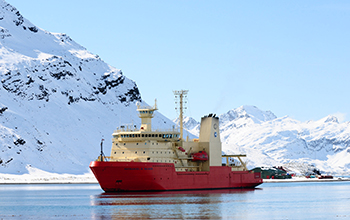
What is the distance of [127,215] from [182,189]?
29.5m

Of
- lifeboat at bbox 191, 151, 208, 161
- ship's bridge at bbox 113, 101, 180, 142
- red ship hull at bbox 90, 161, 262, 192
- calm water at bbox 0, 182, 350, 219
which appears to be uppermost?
ship's bridge at bbox 113, 101, 180, 142

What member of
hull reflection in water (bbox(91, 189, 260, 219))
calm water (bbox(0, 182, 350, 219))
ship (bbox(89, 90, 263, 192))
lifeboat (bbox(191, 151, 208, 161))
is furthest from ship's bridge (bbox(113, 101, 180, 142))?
calm water (bbox(0, 182, 350, 219))

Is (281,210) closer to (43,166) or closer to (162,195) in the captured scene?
(162,195)

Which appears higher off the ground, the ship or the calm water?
the ship

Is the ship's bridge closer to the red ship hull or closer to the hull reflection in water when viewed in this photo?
the red ship hull

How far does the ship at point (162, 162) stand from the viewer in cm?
7450

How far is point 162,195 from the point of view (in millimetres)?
71438

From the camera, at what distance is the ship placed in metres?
74.5

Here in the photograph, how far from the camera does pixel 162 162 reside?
7819cm

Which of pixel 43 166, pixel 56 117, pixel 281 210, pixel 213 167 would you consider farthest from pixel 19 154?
pixel 281 210

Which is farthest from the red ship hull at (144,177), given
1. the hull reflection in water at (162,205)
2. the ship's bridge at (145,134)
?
the ship's bridge at (145,134)

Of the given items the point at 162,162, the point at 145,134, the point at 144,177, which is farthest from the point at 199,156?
the point at 144,177

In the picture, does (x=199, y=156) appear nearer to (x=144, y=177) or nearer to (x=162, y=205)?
(x=144, y=177)

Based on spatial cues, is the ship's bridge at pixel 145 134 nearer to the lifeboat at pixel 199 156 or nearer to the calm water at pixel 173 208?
the lifeboat at pixel 199 156
